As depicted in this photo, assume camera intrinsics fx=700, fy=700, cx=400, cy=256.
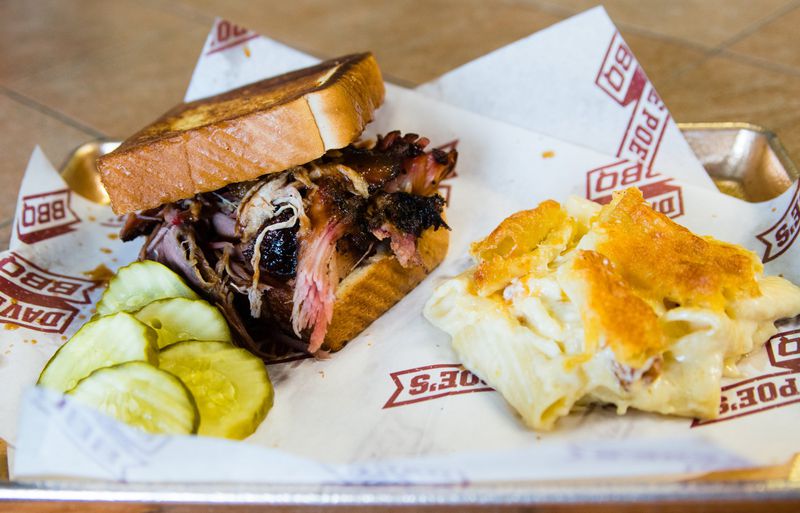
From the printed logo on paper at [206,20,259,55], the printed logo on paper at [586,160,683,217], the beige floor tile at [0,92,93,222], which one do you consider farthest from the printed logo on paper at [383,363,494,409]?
the beige floor tile at [0,92,93,222]

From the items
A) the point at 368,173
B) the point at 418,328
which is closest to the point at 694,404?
the point at 418,328

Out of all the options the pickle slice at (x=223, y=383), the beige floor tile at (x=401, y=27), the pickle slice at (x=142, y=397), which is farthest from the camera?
the beige floor tile at (x=401, y=27)

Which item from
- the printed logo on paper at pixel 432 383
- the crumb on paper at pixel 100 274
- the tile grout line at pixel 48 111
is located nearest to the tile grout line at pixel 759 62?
the printed logo on paper at pixel 432 383

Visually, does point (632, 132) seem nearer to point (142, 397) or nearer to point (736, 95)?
point (736, 95)

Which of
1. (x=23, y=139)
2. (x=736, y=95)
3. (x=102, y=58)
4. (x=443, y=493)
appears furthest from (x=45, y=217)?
(x=736, y=95)

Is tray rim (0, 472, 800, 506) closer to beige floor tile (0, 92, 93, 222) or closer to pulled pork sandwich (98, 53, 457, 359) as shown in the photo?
pulled pork sandwich (98, 53, 457, 359)

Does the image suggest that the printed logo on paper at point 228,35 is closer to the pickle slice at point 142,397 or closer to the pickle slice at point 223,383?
the pickle slice at point 223,383

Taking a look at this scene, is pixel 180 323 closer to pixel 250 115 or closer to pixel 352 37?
pixel 250 115
